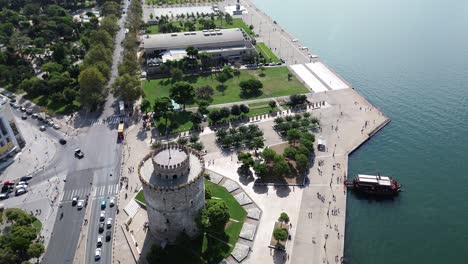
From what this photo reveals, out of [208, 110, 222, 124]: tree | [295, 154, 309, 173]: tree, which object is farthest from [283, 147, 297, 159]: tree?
[208, 110, 222, 124]: tree

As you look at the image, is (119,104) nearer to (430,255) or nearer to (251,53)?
(251,53)

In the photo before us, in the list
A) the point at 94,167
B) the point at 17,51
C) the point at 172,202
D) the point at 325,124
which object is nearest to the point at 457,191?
the point at 325,124

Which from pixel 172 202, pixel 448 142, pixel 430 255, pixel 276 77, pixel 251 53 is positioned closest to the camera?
pixel 172 202

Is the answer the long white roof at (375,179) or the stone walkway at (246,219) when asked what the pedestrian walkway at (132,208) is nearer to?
the stone walkway at (246,219)

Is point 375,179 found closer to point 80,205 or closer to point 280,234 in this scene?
point 280,234

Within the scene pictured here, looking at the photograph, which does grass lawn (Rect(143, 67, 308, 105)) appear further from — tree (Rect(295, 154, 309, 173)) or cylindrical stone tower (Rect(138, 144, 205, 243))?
cylindrical stone tower (Rect(138, 144, 205, 243))

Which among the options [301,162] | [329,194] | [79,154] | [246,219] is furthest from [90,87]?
[329,194]

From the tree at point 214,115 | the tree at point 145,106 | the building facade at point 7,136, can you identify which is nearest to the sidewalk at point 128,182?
the tree at point 145,106
